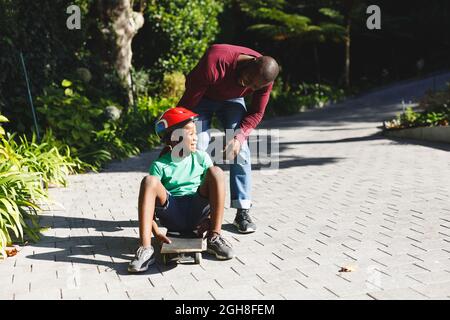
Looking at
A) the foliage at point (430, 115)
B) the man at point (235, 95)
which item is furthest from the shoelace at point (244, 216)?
the foliage at point (430, 115)

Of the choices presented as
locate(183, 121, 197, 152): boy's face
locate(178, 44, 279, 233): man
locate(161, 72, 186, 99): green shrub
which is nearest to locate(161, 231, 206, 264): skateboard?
locate(183, 121, 197, 152): boy's face

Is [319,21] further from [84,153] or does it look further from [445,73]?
[84,153]

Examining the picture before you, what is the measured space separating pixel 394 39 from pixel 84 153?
16585 mm

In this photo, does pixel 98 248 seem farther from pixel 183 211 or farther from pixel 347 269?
pixel 347 269

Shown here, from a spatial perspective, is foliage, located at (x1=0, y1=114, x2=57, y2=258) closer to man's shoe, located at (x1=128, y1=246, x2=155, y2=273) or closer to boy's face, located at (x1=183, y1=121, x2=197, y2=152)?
man's shoe, located at (x1=128, y1=246, x2=155, y2=273)

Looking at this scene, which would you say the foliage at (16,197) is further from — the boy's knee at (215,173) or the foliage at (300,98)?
the foliage at (300,98)

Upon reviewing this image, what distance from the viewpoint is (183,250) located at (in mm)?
3668

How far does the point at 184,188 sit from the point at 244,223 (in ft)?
2.81

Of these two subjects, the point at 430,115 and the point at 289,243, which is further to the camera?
the point at 430,115

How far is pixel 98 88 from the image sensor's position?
36.4ft

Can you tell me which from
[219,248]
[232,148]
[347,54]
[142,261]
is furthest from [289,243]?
[347,54]

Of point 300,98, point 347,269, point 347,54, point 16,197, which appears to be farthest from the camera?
point 347,54
